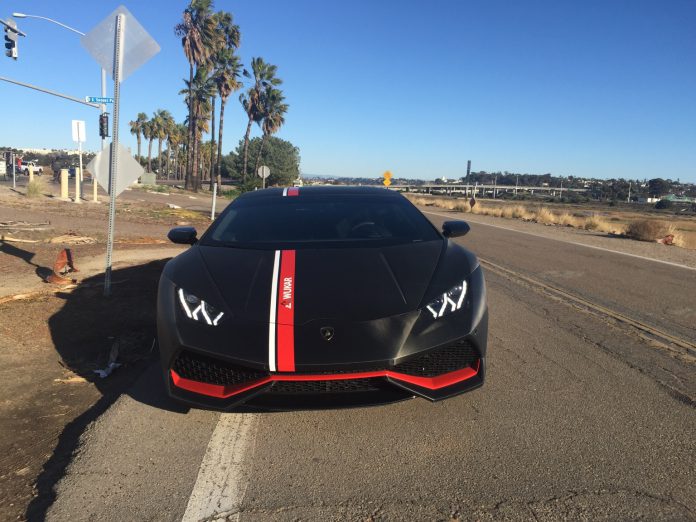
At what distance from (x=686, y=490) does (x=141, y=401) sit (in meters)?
3.29

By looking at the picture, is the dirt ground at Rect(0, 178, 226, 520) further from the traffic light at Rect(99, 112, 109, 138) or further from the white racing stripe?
the traffic light at Rect(99, 112, 109, 138)

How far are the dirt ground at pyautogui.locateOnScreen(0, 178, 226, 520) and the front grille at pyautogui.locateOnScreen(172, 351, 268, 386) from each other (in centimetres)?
80

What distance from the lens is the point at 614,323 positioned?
582cm

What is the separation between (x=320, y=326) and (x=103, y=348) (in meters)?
3.04

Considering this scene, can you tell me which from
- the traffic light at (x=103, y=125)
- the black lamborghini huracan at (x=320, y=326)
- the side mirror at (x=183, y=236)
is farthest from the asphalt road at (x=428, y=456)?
the traffic light at (x=103, y=125)

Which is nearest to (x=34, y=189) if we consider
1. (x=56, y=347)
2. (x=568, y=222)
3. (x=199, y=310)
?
(x=56, y=347)

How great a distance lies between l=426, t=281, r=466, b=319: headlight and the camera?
3.08 m

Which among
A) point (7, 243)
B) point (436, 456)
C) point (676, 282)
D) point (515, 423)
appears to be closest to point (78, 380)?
point (436, 456)

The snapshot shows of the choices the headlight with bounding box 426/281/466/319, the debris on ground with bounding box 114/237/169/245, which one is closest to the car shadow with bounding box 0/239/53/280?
the debris on ground with bounding box 114/237/169/245

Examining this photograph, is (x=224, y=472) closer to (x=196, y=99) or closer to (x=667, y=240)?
(x=667, y=240)

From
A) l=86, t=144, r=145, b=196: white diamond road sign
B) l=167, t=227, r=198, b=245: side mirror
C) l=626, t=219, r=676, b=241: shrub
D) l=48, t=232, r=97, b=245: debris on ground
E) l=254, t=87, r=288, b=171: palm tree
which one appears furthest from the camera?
l=254, t=87, r=288, b=171: palm tree

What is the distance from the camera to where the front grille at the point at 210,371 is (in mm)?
2908

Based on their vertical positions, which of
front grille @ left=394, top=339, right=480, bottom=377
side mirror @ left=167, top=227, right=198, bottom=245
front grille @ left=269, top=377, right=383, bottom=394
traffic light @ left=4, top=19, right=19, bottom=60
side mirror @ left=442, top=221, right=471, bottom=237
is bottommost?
front grille @ left=269, top=377, right=383, bottom=394

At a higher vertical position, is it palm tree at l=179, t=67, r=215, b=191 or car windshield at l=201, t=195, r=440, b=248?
palm tree at l=179, t=67, r=215, b=191
